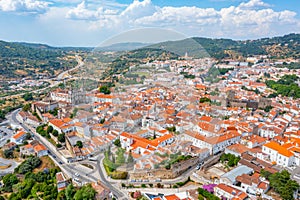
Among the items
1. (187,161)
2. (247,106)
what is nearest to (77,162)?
(187,161)

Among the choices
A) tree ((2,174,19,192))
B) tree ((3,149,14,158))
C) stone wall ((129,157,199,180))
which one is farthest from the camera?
tree ((3,149,14,158))

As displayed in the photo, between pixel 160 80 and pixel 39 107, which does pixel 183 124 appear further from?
pixel 39 107

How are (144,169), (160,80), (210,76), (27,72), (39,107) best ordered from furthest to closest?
1. (27,72)
2. (39,107)
3. (144,169)
4. (210,76)
5. (160,80)

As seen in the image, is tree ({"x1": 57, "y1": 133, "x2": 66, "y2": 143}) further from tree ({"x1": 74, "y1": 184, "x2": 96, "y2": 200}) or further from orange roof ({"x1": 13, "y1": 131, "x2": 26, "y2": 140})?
tree ({"x1": 74, "y1": 184, "x2": 96, "y2": 200})

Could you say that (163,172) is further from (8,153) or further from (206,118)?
(8,153)

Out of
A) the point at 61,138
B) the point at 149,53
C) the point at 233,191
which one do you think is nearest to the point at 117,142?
the point at 149,53

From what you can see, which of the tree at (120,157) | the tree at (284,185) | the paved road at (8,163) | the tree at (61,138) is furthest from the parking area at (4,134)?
the tree at (284,185)

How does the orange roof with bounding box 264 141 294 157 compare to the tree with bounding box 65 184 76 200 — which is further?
the orange roof with bounding box 264 141 294 157

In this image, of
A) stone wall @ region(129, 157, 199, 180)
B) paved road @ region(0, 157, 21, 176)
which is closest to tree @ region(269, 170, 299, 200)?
stone wall @ region(129, 157, 199, 180)
